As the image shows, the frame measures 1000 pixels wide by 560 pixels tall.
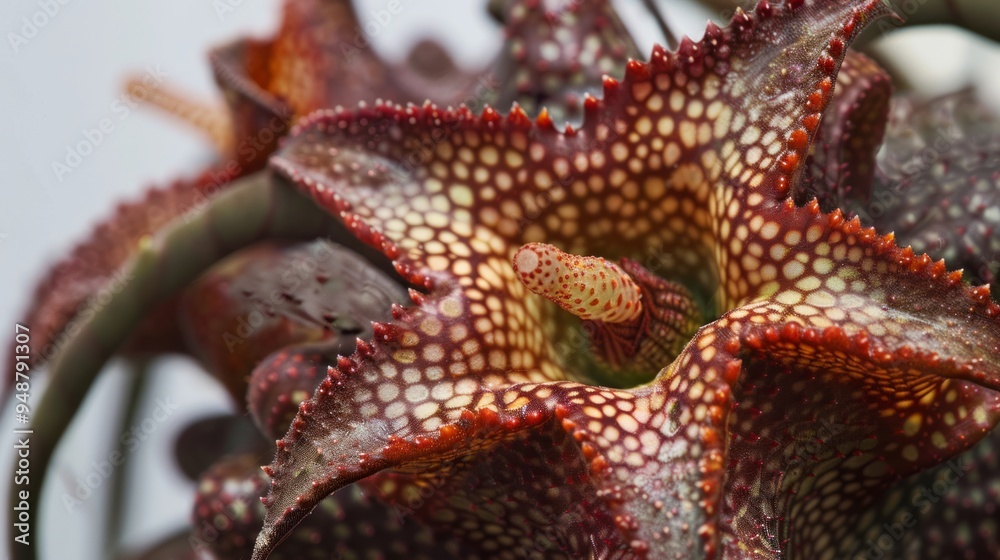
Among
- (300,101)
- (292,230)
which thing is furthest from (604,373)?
(300,101)

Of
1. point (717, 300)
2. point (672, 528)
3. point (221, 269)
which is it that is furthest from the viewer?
point (221, 269)

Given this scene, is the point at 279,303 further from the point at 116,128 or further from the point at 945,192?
the point at 116,128

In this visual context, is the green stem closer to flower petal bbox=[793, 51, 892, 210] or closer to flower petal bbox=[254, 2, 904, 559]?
flower petal bbox=[254, 2, 904, 559]

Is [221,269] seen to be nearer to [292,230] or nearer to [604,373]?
[292,230]

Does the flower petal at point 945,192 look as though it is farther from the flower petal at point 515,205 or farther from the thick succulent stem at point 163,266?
the thick succulent stem at point 163,266

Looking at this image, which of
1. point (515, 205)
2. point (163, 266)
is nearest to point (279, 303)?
point (163, 266)
